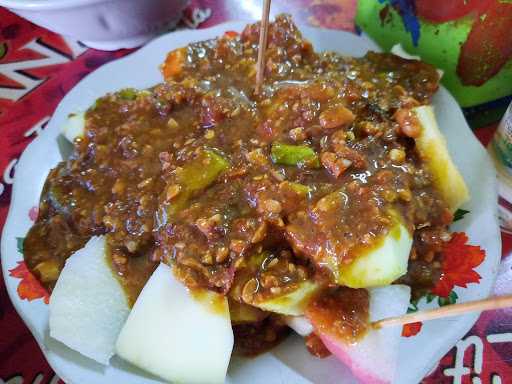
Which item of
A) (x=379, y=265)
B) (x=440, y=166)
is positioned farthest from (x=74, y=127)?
(x=440, y=166)

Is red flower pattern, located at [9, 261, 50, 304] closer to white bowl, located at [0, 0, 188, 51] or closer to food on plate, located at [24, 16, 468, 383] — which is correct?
food on plate, located at [24, 16, 468, 383]

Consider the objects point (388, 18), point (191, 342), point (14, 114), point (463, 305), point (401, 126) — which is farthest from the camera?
point (14, 114)

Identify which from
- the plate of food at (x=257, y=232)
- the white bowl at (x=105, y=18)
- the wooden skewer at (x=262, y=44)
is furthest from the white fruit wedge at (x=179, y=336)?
the white bowl at (x=105, y=18)

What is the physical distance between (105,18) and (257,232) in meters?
1.90

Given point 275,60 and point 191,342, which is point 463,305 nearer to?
point 191,342

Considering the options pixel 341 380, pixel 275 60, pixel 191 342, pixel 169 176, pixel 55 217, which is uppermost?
pixel 275 60

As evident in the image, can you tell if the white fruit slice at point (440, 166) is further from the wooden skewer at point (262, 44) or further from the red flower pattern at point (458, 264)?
the wooden skewer at point (262, 44)

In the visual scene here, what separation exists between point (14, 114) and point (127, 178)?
1382mm

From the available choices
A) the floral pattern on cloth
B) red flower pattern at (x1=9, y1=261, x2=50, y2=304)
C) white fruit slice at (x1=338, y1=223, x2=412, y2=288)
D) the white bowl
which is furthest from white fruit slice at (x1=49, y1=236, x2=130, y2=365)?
the white bowl

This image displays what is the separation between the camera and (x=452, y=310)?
1452mm

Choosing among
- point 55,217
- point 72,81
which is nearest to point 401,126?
point 55,217

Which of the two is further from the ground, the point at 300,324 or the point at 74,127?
the point at 74,127

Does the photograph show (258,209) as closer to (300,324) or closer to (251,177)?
(251,177)

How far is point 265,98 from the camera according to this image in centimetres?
211
